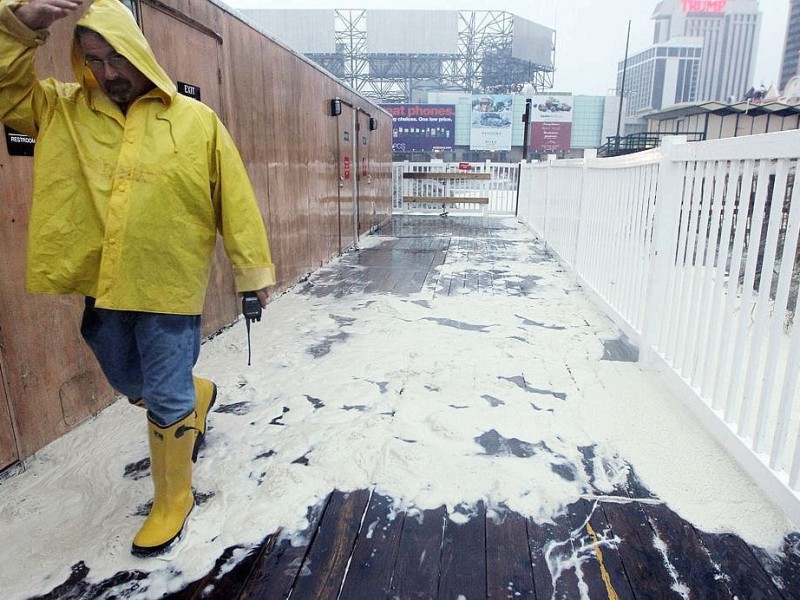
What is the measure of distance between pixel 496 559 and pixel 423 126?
46508 millimetres

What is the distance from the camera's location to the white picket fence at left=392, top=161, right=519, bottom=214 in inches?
596

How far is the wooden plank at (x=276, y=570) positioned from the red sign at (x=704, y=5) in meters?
103

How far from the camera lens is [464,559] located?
1.89 m

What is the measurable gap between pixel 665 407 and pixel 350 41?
182 ft

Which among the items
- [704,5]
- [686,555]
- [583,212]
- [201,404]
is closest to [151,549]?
[201,404]

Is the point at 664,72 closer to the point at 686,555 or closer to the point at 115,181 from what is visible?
the point at 686,555

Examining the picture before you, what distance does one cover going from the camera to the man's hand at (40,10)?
1.61 meters

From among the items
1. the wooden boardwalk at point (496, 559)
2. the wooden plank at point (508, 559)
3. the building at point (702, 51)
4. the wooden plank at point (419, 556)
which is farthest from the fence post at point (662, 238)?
the building at point (702, 51)

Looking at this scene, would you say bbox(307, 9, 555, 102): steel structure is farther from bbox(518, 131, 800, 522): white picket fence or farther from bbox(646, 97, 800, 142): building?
bbox(518, 131, 800, 522): white picket fence

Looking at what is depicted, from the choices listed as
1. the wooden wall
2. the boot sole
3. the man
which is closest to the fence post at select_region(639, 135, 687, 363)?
the man

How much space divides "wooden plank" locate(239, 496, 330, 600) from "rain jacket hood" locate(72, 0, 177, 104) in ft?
5.09

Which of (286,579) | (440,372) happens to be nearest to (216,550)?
(286,579)

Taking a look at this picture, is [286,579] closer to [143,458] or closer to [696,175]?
[143,458]

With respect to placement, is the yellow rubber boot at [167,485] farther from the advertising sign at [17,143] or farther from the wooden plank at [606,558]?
the wooden plank at [606,558]
